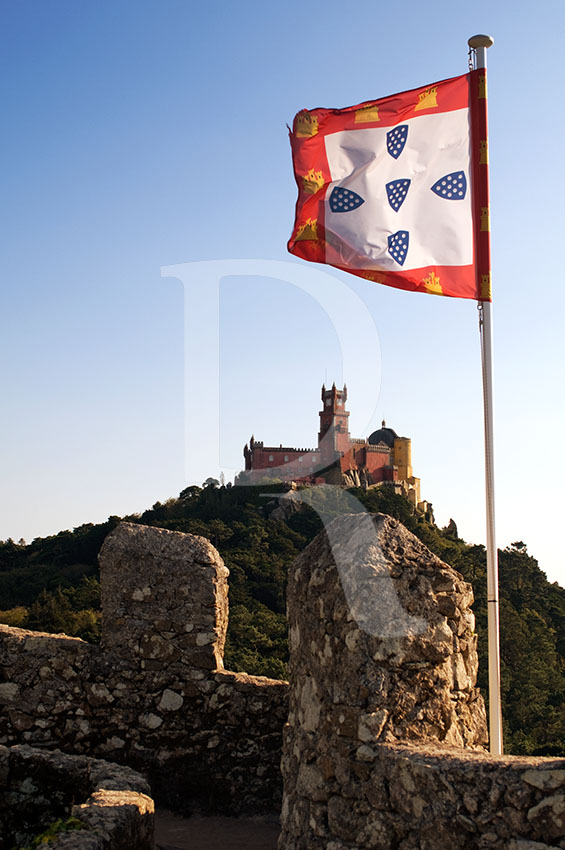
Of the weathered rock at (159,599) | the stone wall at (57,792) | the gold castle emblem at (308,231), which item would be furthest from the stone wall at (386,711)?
the gold castle emblem at (308,231)

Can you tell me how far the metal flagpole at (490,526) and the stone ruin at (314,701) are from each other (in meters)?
0.11

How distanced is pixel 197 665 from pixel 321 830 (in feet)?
8.02

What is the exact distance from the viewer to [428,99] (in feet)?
16.8

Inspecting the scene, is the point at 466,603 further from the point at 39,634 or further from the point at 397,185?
the point at 39,634

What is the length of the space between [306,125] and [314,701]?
145 inches

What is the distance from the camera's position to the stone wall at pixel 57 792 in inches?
164

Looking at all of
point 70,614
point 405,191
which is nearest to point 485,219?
point 405,191

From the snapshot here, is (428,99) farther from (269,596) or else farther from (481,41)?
(269,596)

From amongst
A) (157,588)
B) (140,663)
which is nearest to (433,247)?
(157,588)

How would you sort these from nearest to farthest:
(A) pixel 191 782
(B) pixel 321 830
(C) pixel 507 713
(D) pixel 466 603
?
(B) pixel 321 830 → (D) pixel 466 603 → (A) pixel 191 782 → (C) pixel 507 713

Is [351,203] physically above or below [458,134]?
below

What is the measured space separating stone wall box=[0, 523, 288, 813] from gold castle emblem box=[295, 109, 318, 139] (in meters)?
3.09

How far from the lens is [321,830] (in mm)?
3500

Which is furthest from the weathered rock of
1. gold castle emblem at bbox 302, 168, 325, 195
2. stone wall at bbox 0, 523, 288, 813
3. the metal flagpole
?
gold castle emblem at bbox 302, 168, 325, 195
